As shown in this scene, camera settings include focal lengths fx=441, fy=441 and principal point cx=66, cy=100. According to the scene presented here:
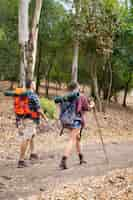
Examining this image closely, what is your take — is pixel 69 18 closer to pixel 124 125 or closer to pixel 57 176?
pixel 124 125

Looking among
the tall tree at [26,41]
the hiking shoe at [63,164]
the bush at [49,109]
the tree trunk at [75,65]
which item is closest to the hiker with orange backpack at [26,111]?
the hiking shoe at [63,164]

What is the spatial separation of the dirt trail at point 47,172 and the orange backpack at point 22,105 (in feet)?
3.63

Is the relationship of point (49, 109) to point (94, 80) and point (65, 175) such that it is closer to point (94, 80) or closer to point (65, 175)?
point (94, 80)

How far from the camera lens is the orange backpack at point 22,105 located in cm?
906

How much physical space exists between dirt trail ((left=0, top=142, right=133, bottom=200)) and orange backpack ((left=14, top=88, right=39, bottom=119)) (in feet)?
3.63

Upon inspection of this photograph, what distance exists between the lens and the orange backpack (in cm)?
906

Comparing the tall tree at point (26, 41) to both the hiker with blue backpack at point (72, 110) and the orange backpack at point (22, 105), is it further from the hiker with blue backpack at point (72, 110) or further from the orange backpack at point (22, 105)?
the hiker with blue backpack at point (72, 110)

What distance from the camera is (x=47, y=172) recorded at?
862 cm

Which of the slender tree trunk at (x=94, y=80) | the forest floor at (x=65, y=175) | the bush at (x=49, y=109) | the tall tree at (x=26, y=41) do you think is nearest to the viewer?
the forest floor at (x=65, y=175)

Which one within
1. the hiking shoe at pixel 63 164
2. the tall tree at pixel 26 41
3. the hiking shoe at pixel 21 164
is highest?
the tall tree at pixel 26 41

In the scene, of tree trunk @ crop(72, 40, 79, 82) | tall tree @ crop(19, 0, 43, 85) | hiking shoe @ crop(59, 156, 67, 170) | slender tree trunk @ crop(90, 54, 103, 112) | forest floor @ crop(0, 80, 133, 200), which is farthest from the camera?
slender tree trunk @ crop(90, 54, 103, 112)

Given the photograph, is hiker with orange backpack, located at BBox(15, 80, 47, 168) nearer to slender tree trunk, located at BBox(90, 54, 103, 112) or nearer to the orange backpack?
the orange backpack

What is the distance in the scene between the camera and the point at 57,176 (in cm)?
824

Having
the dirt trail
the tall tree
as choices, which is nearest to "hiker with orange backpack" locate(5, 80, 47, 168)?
the dirt trail
